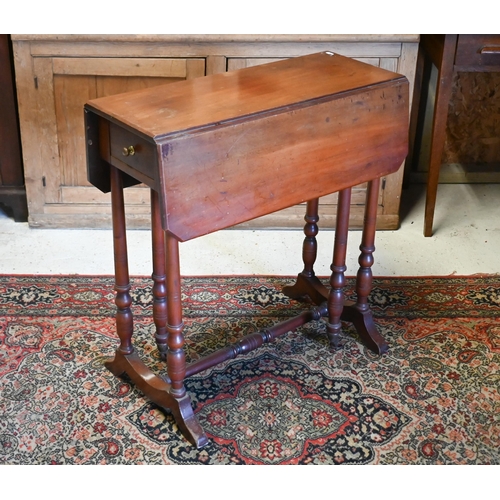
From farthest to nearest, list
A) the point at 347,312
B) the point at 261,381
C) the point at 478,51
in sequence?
the point at 478,51
the point at 347,312
the point at 261,381

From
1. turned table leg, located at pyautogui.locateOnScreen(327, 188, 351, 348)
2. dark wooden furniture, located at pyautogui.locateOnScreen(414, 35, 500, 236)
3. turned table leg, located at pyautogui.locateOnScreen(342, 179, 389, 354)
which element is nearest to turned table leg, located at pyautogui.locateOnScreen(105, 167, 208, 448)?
turned table leg, located at pyautogui.locateOnScreen(327, 188, 351, 348)

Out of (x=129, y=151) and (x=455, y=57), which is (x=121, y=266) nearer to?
(x=129, y=151)

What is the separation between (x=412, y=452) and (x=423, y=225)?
4.98 feet

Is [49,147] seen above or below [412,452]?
above

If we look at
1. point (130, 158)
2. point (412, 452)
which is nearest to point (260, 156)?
point (130, 158)

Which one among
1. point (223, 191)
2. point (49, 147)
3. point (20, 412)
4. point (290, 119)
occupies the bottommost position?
point (20, 412)

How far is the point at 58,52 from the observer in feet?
10.3

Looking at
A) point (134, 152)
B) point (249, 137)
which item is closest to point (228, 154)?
point (249, 137)

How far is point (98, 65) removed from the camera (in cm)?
317

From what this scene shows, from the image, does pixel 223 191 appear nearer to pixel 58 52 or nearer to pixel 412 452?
pixel 412 452

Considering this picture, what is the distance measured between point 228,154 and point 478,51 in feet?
5.17

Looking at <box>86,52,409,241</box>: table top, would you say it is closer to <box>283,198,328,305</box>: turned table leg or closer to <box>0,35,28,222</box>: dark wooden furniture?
<box>283,198,328,305</box>: turned table leg

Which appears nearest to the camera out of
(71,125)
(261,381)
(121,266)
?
(121,266)

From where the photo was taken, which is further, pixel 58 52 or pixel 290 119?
pixel 58 52
